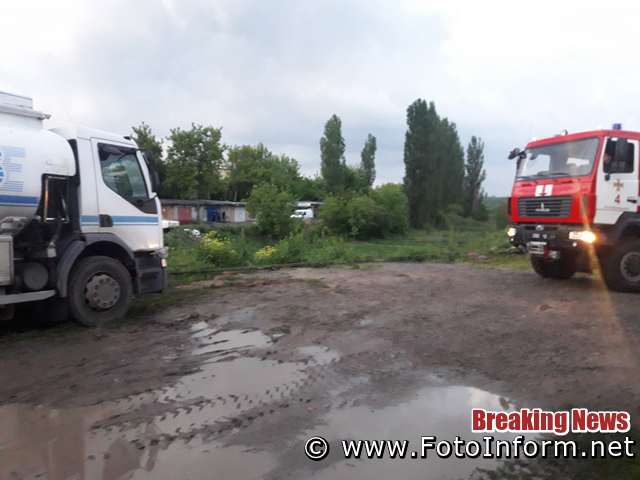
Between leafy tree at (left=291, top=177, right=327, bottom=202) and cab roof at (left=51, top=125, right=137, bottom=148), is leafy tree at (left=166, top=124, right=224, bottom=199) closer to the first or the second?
leafy tree at (left=291, top=177, right=327, bottom=202)

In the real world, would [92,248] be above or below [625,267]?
above

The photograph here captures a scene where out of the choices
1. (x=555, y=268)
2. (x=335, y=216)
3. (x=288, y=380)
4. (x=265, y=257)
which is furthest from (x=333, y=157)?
(x=288, y=380)

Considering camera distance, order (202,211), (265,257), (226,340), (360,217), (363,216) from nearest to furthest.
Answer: (226,340)
(265,257)
(360,217)
(363,216)
(202,211)

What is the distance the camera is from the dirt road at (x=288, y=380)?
3.14 m

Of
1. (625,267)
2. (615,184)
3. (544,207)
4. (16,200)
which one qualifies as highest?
(615,184)

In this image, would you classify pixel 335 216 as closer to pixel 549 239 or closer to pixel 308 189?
pixel 308 189

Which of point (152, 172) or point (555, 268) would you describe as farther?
point (555, 268)

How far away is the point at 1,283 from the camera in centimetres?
562

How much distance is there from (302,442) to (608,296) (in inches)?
285

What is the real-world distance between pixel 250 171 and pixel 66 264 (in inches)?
1928

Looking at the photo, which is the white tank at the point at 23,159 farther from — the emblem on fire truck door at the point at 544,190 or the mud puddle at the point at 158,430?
the emblem on fire truck door at the point at 544,190

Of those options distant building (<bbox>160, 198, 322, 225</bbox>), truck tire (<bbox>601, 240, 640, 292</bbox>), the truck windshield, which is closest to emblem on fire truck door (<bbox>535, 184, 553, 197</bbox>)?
the truck windshield

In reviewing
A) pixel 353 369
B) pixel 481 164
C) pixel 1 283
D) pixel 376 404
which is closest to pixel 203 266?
pixel 1 283

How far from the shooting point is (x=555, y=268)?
34.2 feet
